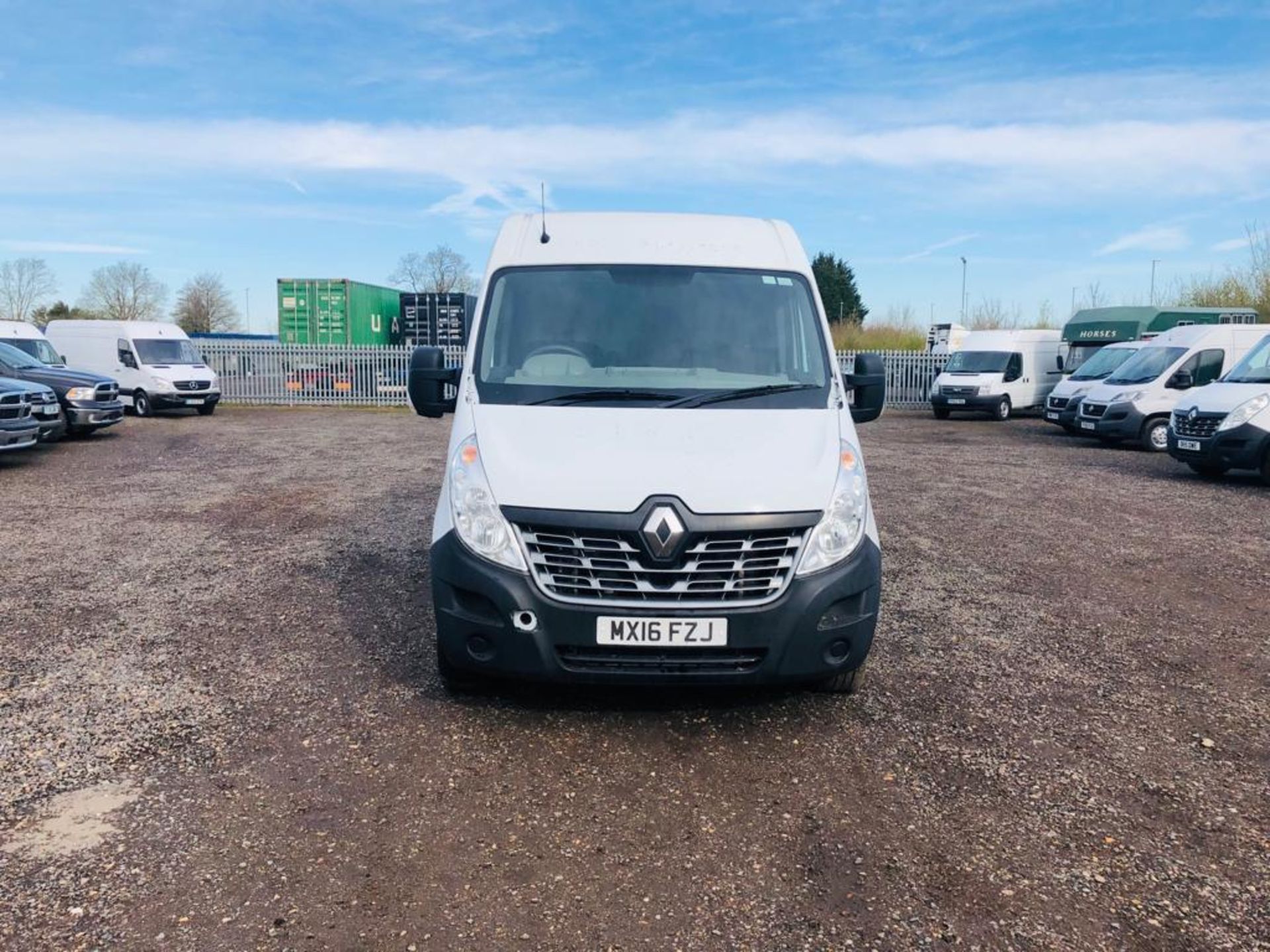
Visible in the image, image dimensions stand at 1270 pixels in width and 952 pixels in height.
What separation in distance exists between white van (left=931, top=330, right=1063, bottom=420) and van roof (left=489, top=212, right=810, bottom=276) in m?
20.5

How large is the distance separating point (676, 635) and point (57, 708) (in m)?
2.95

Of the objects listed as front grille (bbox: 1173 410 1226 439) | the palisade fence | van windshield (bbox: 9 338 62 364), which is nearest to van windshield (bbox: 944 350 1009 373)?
the palisade fence

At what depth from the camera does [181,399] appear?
23203mm

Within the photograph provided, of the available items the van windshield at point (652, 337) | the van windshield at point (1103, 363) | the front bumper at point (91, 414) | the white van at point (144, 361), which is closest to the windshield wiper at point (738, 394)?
the van windshield at point (652, 337)

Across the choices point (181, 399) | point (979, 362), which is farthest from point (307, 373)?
point (979, 362)

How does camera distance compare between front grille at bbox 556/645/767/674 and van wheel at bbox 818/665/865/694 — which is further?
van wheel at bbox 818/665/865/694

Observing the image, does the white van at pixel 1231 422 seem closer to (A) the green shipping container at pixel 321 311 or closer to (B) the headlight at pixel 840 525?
(B) the headlight at pixel 840 525

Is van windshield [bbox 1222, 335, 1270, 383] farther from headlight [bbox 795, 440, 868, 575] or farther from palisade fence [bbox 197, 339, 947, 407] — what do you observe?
palisade fence [bbox 197, 339, 947, 407]

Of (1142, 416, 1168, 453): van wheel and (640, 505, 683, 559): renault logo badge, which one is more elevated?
(640, 505, 683, 559): renault logo badge

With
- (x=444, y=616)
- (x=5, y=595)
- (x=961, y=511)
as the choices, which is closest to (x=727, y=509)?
(x=444, y=616)

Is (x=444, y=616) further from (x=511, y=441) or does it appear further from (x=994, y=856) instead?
(x=994, y=856)

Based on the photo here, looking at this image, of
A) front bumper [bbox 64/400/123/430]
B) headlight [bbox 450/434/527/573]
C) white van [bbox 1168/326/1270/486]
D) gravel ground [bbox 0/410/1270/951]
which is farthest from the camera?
front bumper [bbox 64/400/123/430]

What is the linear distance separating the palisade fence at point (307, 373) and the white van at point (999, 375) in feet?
11.2

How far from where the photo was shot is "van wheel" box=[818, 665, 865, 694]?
4.66m
